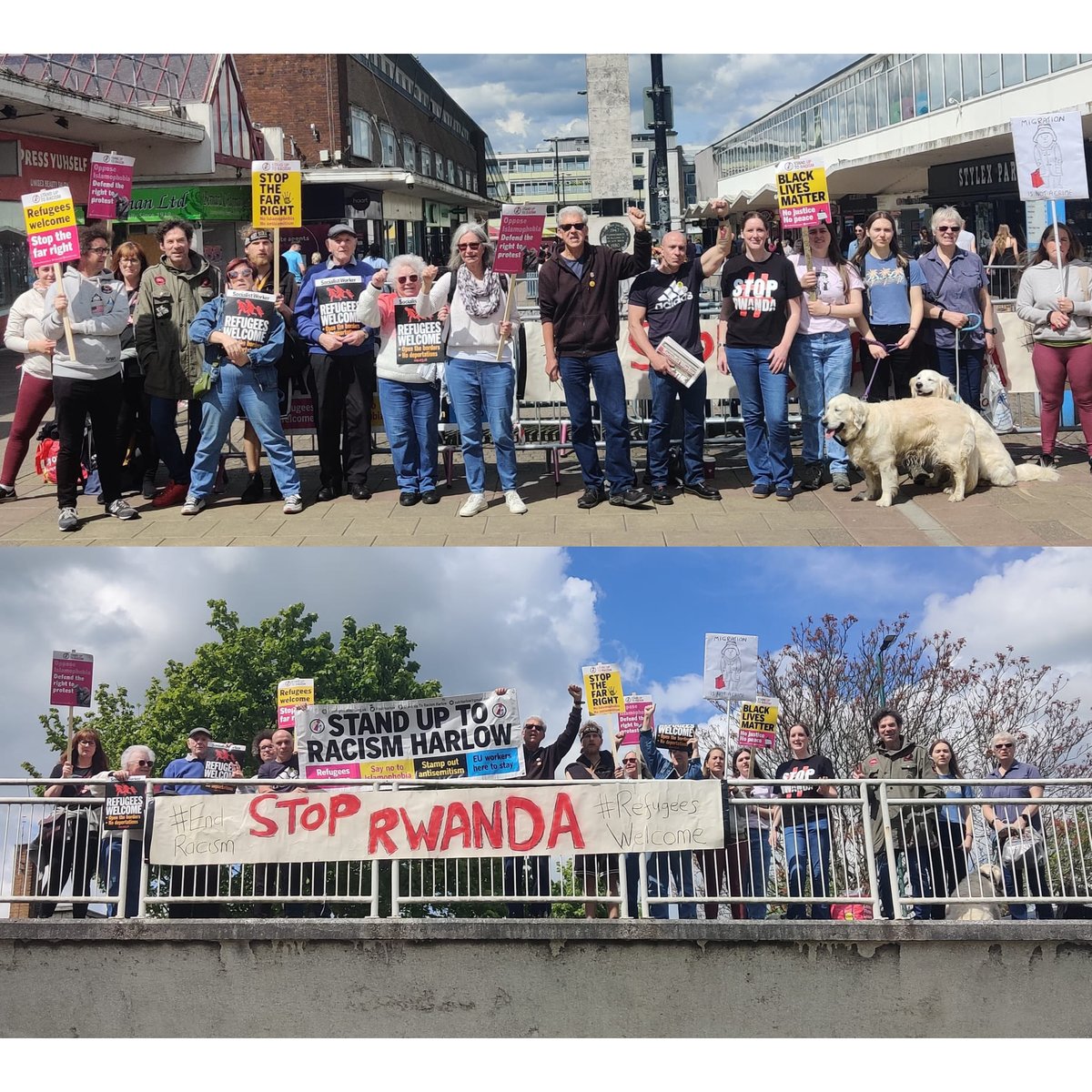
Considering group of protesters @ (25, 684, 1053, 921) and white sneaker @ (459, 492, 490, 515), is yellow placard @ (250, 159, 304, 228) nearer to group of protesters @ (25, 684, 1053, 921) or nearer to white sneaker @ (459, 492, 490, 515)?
white sneaker @ (459, 492, 490, 515)

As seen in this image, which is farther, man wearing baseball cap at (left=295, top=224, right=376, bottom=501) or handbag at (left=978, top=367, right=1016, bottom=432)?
handbag at (left=978, top=367, right=1016, bottom=432)

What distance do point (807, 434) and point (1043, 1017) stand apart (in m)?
4.13

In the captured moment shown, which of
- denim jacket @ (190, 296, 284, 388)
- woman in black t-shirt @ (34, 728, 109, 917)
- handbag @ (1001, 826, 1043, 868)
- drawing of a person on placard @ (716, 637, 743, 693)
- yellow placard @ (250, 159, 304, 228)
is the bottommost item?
handbag @ (1001, 826, 1043, 868)

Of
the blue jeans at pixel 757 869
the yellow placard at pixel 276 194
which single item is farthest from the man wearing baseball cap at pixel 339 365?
the blue jeans at pixel 757 869

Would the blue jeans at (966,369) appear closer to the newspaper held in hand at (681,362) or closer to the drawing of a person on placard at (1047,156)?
the drawing of a person on placard at (1047,156)

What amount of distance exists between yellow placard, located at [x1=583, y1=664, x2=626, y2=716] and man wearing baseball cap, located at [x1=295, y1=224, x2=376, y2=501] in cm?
202

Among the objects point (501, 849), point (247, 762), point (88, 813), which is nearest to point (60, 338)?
point (88, 813)

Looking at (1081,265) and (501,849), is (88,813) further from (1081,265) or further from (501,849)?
(1081,265)

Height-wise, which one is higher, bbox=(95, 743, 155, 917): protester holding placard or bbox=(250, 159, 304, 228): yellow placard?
bbox=(250, 159, 304, 228): yellow placard

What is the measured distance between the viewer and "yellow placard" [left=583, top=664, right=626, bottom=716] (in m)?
8.97

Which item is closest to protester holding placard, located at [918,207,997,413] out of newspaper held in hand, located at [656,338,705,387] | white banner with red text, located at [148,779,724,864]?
newspaper held in hand, located at [656,338,705,387]

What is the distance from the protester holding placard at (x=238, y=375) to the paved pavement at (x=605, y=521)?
11.4 inches

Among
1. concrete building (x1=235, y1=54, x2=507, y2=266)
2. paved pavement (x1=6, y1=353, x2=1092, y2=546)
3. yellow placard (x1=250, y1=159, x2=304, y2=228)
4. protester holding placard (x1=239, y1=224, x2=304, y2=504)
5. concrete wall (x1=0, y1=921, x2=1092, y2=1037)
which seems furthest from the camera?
concrete building (x1=235, y1=54, x2=507, y2=266)

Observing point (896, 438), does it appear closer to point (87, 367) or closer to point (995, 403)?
point (995, 403)
